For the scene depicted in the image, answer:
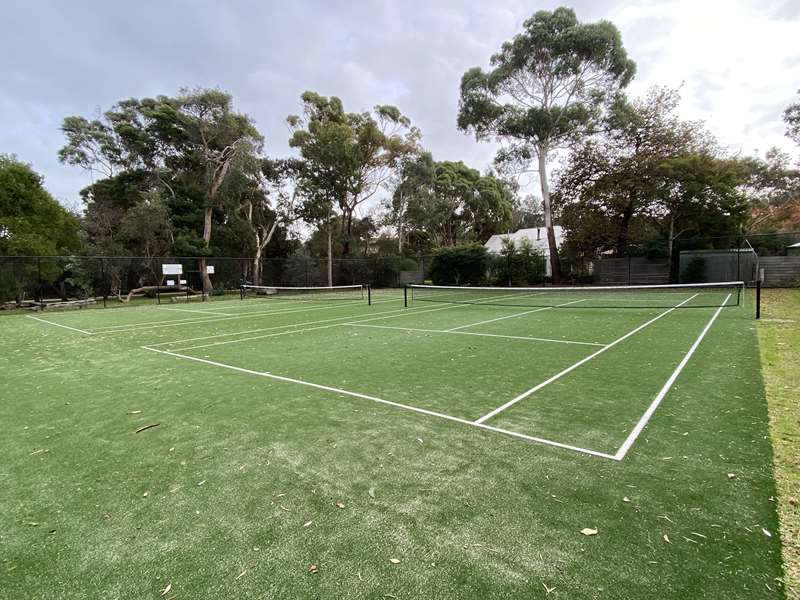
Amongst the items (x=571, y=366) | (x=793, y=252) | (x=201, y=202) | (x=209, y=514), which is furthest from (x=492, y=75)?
(x=209, y=514)

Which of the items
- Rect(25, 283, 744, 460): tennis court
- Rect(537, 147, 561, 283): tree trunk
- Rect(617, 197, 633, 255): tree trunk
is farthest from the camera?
Rect(537, 147, 561, 283): tree trunk

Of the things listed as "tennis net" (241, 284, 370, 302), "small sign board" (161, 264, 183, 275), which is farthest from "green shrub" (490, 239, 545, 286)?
"small sign board" (161, 264, 183, 275)

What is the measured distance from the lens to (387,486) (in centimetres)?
283

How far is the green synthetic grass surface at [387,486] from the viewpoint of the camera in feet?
6.54

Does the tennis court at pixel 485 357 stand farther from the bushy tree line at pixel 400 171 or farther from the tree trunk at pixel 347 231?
the tree trunk at pixel 347 231

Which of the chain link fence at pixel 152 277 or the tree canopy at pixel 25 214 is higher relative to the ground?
the tree canopy at pixel 25 214

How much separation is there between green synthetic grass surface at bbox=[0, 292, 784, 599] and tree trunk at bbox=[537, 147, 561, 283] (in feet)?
69.6

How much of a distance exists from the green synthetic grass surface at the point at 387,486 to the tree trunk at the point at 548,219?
69.6 ft

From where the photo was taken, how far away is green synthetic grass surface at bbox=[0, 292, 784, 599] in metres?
1.99

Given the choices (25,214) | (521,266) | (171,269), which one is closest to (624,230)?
(521,266)

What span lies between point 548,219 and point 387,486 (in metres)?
26.5

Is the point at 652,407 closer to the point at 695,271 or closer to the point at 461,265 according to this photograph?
the point at 695,271

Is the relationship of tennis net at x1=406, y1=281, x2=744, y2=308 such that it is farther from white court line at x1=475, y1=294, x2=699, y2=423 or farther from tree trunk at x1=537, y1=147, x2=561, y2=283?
tree trunk at x1=537, y1=147, x2=561, y2=283

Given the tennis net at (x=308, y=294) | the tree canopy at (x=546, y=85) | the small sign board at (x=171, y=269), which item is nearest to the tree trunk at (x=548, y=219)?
the tree canopy at (x=546, y=85)
